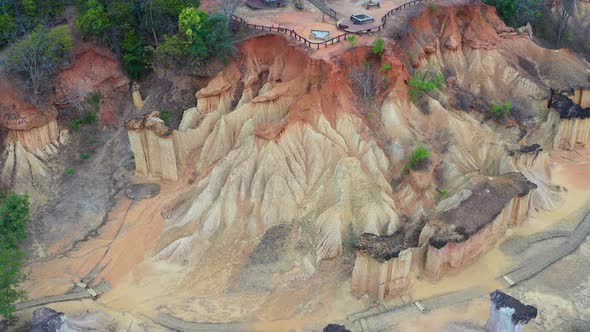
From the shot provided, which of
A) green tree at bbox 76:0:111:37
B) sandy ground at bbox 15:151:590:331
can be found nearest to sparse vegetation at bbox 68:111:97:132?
→ green tree at bbox 76:0:111:37

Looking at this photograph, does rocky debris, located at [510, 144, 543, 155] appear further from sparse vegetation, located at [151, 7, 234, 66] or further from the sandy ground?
sparse vegetation, located at [151, 7, 234, 66]

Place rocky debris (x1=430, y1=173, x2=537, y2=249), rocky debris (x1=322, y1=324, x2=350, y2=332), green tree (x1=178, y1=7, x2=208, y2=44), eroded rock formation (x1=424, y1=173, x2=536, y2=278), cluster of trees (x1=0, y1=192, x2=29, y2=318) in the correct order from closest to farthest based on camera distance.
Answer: rocky debris (x1=322, y1=324, x2=350, y2=332), cluster of trees (x1=0, y1=192, x2=29, y2=318), eroded rock formation (x1=424, y1=173, x2=536, y2=278), rocky debris (x1=430, y1=173, x2=537, y2=249), green tree (x1=178, y1=7, x2=208, y2=44)

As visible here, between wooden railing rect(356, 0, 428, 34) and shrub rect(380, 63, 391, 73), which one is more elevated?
wooden railing rect(356, 0, 428, 34)

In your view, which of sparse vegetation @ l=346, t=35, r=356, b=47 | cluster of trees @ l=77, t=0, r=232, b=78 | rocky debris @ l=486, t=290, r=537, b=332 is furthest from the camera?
cluster of trees @ l=77, t=0, r=232, b=78

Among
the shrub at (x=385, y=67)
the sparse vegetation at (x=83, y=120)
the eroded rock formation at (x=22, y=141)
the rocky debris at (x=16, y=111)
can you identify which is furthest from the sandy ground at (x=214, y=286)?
the shrub at (x=385, y=67)

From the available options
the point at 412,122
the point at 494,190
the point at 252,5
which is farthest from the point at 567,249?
the point at 252,5

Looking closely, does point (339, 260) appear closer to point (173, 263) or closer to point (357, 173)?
point (357, 173)

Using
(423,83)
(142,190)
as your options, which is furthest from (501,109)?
(142,190)
